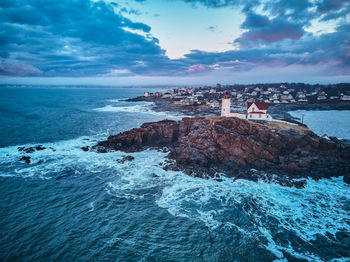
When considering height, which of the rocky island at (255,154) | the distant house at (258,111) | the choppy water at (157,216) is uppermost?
the distant house at (258,111)

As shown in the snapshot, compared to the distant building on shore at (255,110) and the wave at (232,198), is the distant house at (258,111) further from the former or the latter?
the wave at (232,198)

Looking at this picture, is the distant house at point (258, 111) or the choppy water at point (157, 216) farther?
the distant house at point (258, 111)

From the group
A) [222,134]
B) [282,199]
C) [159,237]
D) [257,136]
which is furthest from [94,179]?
[257,136]

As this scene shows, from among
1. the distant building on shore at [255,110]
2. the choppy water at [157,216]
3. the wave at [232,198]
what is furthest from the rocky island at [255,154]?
the distant building on shore at [255,110]

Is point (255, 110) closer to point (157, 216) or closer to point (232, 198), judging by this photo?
point (232, 198)

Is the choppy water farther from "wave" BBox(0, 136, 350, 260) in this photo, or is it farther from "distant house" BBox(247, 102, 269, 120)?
"distant house" BBox(247, 102, 269, 120)

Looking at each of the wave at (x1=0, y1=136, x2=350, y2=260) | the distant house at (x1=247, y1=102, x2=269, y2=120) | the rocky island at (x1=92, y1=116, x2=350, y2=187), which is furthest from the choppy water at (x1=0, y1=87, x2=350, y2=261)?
the distant house at (x1=247, y1=102, x2=269, y2=120)

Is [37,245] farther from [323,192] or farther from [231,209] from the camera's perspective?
[323,192]
